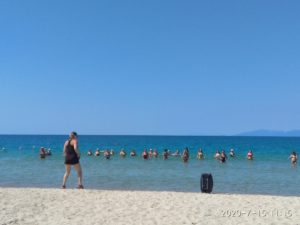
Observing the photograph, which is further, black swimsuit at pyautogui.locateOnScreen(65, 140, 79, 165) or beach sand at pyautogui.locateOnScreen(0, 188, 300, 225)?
black swimsuit at pyautogui.locateOnScreen(65, 140, 79, 165)

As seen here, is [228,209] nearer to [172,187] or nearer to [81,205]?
[81,205]

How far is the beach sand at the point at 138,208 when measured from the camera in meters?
8.62

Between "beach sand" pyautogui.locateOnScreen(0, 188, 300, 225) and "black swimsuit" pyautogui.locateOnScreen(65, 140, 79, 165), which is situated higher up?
"black swimsuit" pyautogui.locateOnScreen(65, 140, 79, 165)

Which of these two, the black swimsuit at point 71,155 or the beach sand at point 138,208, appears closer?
the beach sand at point 138,208

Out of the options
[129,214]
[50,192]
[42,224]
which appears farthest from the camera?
[50,192]

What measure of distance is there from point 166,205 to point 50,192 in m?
3.59

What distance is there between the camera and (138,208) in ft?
31.7

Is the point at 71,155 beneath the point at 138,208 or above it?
above

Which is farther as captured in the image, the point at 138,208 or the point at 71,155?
the point at 71,155

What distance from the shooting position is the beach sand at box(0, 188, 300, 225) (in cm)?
862

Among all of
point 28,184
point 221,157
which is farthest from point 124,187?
point 221,157

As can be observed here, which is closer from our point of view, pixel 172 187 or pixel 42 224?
pixel 42 224

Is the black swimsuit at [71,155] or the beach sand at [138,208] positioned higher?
the black swimsuit at [71,155]

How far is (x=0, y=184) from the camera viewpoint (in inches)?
657
